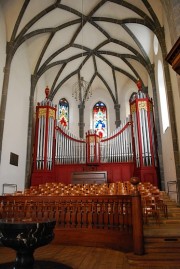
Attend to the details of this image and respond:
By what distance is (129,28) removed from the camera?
442 inches

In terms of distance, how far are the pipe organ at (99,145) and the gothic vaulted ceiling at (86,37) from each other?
237 cm

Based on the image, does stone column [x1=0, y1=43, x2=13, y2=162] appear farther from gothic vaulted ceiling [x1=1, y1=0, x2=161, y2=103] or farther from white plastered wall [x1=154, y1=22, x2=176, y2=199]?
white plastered wall [x1=154, y1=22, x2=176, y2=199]

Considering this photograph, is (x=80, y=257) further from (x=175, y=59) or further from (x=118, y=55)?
(x=118, y=55)

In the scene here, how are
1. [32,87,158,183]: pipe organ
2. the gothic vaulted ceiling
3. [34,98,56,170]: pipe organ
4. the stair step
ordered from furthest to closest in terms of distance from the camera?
[34,98,56,170]: pipe organ
[32,87,158,183]: pipe organ
the gothic vaulted ceiling
the stair step

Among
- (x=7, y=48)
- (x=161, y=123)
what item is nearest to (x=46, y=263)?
(x=161, y=123)

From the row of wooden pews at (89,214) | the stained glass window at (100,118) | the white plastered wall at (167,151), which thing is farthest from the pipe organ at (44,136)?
the row of wooden pews at (89,214)

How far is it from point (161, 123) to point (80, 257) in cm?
807

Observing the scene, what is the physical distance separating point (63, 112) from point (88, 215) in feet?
38.0

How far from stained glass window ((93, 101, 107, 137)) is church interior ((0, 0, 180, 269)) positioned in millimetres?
88

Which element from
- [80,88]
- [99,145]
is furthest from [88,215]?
[99,145]

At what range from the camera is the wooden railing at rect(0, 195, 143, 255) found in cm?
426

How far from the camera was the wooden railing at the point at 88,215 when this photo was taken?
14.0 feet

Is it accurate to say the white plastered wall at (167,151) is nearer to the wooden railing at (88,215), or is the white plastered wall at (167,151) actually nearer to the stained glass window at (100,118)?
the wooden railing at (88,215)

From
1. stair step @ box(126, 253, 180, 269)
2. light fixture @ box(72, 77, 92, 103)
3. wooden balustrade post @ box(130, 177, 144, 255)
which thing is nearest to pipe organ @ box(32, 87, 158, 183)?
light fixture @ box(72, 77, 92, 103)
